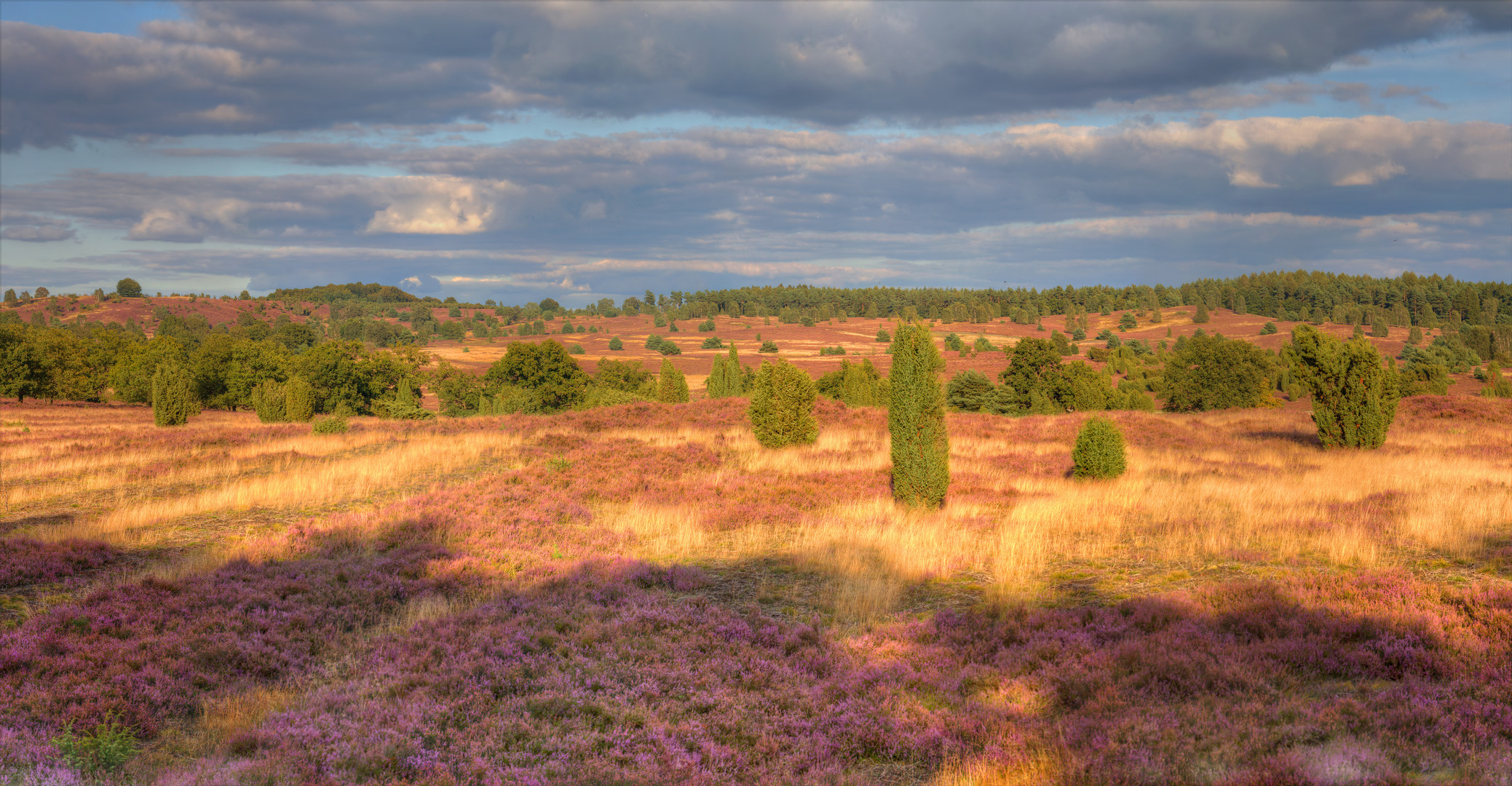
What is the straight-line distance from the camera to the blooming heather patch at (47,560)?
955 centimetres

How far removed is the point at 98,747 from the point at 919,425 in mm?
13512

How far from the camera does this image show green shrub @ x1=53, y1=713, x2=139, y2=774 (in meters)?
5.02

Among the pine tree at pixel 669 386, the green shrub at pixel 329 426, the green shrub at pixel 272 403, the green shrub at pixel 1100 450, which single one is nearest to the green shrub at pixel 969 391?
the pine tree at pixel 669 386

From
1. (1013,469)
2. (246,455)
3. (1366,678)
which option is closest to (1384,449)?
(1013,469)

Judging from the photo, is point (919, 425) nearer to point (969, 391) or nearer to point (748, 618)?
point (748, 618)

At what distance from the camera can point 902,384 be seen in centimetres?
1591

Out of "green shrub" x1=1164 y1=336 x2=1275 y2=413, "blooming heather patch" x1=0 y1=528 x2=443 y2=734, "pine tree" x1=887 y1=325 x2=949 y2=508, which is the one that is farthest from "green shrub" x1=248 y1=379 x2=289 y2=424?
"green shrub" x1=1164 y1=336 x2=1275 y2=413

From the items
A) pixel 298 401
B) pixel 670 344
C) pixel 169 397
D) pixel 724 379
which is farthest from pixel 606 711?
pixel 670 344

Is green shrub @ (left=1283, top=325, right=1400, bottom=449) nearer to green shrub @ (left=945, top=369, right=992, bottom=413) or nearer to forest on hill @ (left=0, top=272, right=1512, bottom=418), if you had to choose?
forest on hill @ (left=0, top=272, right=1512, bottom=418)

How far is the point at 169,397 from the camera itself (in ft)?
112

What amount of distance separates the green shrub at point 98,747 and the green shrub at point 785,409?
19734mm

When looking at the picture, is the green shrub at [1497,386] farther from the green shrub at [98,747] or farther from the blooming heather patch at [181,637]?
the green shrub at [98,747]

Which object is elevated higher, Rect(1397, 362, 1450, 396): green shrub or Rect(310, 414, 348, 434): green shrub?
Rect(310, 414, 348, 434): green shrub

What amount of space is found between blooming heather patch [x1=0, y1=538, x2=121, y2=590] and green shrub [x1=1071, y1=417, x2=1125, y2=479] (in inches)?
778
